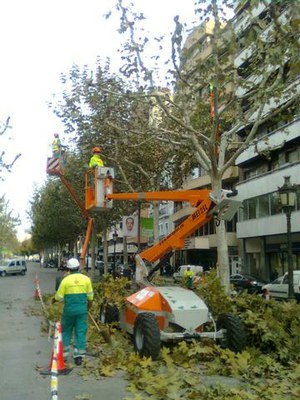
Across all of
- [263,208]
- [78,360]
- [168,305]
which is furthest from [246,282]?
[78,360]

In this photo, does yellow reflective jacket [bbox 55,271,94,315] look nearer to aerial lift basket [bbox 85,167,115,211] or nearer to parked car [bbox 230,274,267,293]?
aerial lift basket [bbox 85,167,115,211]

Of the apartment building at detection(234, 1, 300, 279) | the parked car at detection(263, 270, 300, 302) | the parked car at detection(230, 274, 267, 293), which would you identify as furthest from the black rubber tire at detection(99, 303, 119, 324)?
the apartment building at detection(234, 1, 300, 279)

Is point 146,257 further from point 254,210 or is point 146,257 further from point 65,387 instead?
point 254,210

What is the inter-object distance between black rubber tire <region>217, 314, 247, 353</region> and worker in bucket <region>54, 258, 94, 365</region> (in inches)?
96.1

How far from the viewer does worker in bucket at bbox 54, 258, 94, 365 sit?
916 centimetres

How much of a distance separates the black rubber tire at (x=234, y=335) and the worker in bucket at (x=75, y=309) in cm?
244

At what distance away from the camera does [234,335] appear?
30.7ft

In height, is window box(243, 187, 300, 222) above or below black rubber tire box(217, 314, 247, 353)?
above

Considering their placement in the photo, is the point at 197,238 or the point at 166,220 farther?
the point at 166,220

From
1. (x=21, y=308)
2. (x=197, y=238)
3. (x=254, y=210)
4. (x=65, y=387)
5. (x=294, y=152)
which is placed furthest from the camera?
(x=197, y=238)

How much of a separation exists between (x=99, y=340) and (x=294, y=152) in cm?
2697

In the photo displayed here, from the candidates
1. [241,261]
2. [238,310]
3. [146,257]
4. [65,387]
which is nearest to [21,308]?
[146,257]

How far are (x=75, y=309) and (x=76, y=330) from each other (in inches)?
13.9

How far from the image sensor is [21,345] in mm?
11016
